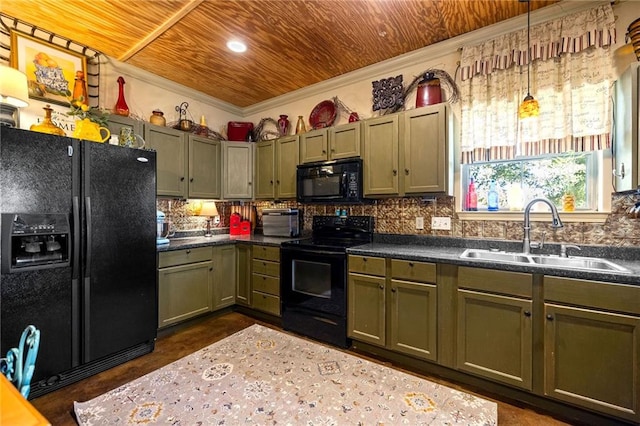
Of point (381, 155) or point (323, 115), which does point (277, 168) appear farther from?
point (381, 155)

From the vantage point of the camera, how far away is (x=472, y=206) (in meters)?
2.61

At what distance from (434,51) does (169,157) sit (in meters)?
2.91

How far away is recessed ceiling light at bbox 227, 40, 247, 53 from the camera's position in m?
2.66

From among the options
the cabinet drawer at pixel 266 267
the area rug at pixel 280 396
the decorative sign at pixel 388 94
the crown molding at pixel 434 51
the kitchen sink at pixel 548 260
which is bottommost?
the area rug at pixel 280 396

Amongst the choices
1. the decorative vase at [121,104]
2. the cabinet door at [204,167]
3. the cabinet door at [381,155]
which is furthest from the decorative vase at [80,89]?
the cabinet door at [381,155]

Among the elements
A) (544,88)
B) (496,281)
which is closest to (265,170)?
(496,281)

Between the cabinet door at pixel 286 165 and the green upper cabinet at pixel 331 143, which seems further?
the cabinet door at pixel 286 165

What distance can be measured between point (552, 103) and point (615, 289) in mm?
1429

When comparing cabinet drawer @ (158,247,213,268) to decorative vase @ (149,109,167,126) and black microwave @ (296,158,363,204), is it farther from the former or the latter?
decorative vase @ (149,109,167,126)

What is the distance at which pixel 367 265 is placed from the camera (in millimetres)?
2473

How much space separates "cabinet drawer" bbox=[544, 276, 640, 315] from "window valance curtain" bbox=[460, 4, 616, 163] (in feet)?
3.47

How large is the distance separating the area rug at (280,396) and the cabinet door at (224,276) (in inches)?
34.6

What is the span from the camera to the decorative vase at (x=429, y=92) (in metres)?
2.63

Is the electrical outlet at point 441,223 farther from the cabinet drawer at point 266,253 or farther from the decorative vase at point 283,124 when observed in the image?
the decorative vase at point 283,124
